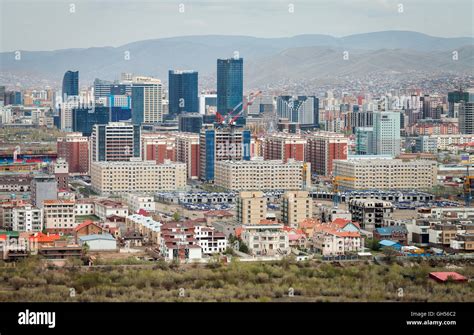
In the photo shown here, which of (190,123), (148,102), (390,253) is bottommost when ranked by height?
(390,253)

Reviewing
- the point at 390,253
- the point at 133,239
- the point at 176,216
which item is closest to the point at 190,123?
the point at 176,216

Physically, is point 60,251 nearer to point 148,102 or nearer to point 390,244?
point 390,244

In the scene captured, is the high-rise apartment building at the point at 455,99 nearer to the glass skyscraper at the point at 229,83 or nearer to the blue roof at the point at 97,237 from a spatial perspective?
the glass skyscraper at the point at 229,83

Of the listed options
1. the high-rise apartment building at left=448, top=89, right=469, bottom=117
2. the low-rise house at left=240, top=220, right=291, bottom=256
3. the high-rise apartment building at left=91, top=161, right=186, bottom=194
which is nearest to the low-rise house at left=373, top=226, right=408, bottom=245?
the low-rise house at left=240, top=220, right=291, bottom=256

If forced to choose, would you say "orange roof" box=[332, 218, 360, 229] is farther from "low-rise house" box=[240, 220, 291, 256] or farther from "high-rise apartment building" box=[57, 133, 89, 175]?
"high-rise apartment building" box=[57, 133, 89, 175]

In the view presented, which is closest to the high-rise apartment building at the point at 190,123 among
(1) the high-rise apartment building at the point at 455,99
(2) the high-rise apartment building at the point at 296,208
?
(1) the high-rise apartment building at the point at 455,99
